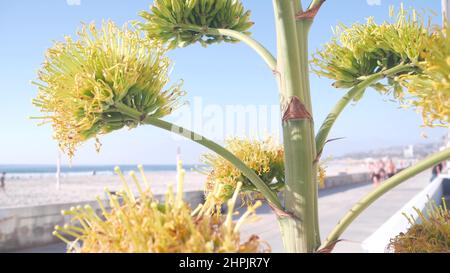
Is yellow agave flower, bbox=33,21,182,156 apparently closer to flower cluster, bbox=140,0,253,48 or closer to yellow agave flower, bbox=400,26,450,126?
flower cluster, bbox=140,0,253,48

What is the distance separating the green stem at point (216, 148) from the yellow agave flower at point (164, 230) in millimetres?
214

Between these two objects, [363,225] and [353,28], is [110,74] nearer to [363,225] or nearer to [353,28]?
[353,28]

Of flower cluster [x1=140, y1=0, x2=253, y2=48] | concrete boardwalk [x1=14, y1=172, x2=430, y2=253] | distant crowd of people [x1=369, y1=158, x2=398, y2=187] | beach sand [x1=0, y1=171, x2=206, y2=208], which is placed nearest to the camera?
flower cluster [x1=140, y1=0, x2=253, y2=48]

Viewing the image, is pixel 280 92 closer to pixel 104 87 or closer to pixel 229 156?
pixel 229 156

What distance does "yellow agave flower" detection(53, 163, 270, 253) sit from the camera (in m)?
0.53

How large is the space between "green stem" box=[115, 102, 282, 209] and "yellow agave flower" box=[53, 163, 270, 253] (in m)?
0.21

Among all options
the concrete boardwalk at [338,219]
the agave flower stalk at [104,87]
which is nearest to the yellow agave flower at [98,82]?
the agave flower stalk at [104,87]

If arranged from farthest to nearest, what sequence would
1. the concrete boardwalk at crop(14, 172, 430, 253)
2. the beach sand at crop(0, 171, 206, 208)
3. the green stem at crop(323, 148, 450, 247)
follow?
the beach sand at crop(0, 171, 206, 208) < the concrete boardwalk at crop(14, 172, 430, 253) < the green stem at crop(323, 148, 450, 247)

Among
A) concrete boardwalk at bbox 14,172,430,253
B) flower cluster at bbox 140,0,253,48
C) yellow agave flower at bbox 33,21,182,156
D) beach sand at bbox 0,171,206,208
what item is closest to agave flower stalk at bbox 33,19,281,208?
yellow agave flower at bbox 33,21,182,156

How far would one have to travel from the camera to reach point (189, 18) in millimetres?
1160

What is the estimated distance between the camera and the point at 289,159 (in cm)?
83

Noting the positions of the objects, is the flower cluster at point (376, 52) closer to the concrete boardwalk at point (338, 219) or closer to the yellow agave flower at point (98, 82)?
the yellow agave flower at point (98, 82)

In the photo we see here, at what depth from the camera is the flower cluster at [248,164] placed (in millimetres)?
1202
